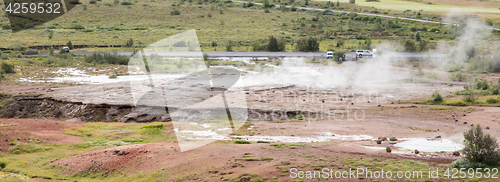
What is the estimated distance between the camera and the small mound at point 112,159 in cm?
1500

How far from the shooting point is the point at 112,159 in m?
15.5

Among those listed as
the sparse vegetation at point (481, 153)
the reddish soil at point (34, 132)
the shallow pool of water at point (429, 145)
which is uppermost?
the sparse vegetation at point (481, 153)

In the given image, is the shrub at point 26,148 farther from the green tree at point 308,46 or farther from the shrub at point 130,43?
the green tree at point 308,46

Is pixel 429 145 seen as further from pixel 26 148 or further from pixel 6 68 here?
pixel 6 68

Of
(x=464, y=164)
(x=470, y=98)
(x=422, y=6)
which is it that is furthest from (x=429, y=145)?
(x=422, y=6)

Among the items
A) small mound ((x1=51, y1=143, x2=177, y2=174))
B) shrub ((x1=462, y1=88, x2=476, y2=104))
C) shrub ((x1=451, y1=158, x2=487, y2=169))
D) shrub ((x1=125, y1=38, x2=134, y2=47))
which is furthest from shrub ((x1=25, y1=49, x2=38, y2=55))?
shrub ((x1=451, y1=158, x2=487, y2=169))

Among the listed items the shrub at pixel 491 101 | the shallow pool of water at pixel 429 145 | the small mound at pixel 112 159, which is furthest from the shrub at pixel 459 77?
the small mound at pixel 112 159

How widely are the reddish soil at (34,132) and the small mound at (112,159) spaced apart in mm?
3194

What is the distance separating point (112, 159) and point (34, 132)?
22.6ft

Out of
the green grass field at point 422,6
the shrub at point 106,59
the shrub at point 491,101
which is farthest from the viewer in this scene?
the green grass field at point 422,6

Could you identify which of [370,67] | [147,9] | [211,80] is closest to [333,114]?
[211,80]

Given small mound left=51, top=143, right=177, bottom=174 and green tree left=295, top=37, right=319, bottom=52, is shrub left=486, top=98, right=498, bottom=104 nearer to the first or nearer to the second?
small mound left=51, top=143, right=177, bottom=174

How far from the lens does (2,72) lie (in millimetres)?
35938

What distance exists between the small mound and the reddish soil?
3194 mm
